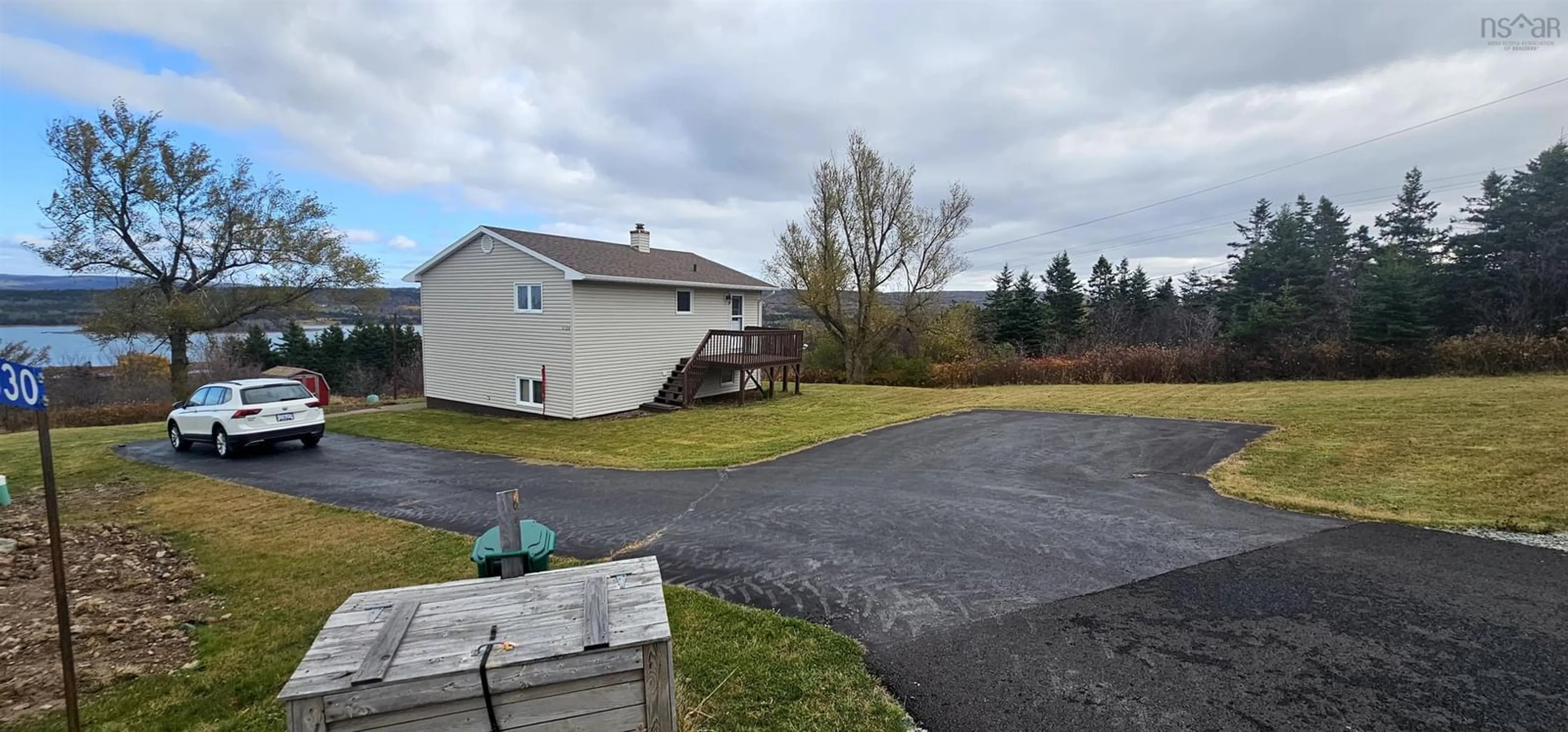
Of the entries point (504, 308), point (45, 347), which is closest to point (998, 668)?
point (504, 308)

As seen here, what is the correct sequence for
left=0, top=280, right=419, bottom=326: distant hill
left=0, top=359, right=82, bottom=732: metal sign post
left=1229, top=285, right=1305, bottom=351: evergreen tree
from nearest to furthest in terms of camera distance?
1. left=0, top=359, right=82, bottom=732: metal sign post
2. left=0, top=280, right=419, bottom=326: distant hill
3. left=1229, top=285, right=1305, bottom=351: evergreen tree

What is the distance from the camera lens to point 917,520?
6422 millimetres

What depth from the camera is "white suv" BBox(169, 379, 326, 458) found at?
37.5 ft

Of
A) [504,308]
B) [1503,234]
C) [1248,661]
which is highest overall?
[1503,234]

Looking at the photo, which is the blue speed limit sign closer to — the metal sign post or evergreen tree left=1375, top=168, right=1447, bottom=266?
the metal sign post

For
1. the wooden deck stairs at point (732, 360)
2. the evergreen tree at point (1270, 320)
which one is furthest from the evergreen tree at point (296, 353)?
the evergreen tree at point (1270, 320)

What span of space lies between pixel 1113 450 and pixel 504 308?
1510 centimetres

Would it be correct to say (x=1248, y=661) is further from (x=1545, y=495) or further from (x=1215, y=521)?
(x=1545, y=495)

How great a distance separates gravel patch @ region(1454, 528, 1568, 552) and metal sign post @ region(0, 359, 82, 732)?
9549 millimetres

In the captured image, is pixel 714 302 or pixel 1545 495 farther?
pixel 714 302

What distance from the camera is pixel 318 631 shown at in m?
4.29

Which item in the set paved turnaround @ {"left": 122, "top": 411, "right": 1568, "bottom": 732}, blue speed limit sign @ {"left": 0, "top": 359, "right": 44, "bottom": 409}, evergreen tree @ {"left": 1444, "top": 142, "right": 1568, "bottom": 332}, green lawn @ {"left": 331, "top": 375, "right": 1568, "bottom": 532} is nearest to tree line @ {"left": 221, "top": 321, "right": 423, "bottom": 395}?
green lawn @ {"left": 331, "top": 375, "right": 1568, "bottom": 532}

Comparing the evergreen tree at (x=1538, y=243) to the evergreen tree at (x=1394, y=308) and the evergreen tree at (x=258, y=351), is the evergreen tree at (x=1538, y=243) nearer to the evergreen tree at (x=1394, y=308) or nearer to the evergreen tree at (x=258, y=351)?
the evergreen tree at (x=1394, y=308)

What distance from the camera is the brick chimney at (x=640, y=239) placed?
67.1 feet
